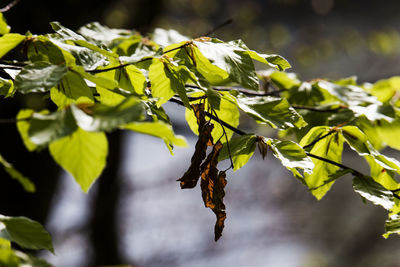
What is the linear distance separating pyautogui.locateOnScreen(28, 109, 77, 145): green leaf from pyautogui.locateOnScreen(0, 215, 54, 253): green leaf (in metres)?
0.20

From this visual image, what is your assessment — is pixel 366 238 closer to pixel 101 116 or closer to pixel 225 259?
pixel 225 259

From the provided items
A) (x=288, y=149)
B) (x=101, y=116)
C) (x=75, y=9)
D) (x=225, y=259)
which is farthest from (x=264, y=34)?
(x=101, y=116)

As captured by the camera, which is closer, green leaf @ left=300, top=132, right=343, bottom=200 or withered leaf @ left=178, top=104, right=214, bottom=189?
withered leaf @ left=178, top=104, right=214, bottom=189

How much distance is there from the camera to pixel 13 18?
6.31 feet

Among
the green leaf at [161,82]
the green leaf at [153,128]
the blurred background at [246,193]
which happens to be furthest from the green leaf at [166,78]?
the blurred background at [246,193]

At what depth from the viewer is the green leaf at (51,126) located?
1.22ft

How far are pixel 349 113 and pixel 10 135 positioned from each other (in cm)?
176

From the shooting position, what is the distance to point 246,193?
4469 mm

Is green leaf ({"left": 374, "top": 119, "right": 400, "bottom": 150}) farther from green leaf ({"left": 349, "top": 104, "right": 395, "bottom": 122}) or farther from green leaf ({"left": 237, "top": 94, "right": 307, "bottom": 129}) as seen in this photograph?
green leaf ({"left": 237, "top": 94, "right": 307, "bottom": 129})

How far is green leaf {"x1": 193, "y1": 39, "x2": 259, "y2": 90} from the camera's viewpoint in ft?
1.95

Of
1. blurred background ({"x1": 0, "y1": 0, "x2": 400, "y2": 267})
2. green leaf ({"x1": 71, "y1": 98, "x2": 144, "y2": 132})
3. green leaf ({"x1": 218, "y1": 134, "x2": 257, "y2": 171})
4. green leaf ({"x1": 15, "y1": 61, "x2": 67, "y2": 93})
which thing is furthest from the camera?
blurred background ({"x1": 0, "y1": 0, "x2": 400, "y2": 267})

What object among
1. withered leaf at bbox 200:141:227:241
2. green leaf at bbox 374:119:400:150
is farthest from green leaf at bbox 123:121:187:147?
green leaf at bbox 374:119:400:150

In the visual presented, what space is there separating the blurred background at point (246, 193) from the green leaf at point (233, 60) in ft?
6.05

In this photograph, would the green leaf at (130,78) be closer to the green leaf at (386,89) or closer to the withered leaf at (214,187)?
the withered leaf at (214,187)
